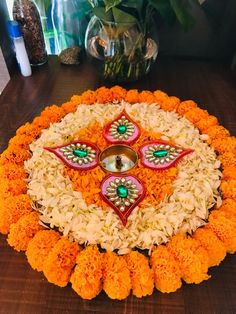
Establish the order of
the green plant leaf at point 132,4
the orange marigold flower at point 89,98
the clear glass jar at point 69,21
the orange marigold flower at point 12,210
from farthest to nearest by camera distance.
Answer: the clear glass jar at point 69,21
the orange marigold flower at point 89,98
the green plant leaf at point 132,4
the orange marigold flower at point 12,210

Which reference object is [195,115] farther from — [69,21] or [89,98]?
[69,21]

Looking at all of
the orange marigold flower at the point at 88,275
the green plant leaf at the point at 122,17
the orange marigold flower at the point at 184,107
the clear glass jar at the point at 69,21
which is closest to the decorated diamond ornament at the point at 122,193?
the orange marigold flower at the point at 88,275

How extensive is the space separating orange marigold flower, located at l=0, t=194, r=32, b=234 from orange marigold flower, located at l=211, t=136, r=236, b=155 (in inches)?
20.2

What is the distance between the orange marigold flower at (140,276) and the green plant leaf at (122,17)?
65cm

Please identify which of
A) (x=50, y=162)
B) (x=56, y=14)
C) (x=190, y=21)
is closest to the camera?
(x=50, y=162)

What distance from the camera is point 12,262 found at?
0.60 metres

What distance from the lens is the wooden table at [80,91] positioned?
1.77 ft

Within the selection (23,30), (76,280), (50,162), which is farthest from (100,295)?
(23,30)

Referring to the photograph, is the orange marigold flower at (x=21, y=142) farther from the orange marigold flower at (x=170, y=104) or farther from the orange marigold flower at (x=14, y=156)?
the orange marigold flower at (x=170, y=104)

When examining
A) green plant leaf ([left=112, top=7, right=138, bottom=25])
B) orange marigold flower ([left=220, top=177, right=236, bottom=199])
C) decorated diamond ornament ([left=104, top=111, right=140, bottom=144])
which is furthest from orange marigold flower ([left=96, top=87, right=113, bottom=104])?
orange marigold flower ([left=220, top=177, right=236, bottom=199])

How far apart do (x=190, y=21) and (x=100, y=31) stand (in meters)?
0.29

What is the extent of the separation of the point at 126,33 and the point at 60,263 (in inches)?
28.1

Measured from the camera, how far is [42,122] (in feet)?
2.80

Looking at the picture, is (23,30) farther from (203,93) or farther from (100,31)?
(203,93)
